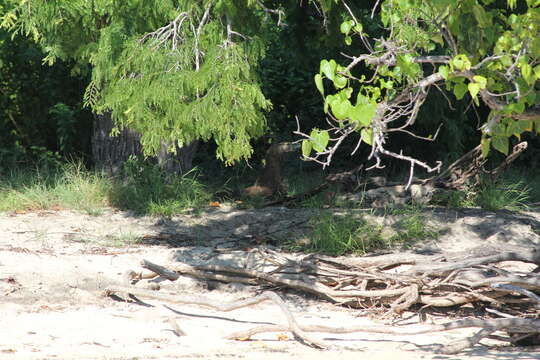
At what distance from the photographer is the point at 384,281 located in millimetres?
6516

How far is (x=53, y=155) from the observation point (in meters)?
11.4

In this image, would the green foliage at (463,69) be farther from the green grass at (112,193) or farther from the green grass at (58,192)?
the green grass at (58,192)

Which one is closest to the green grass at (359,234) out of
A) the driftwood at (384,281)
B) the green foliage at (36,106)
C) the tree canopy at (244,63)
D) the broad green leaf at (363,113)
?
the driftwood at (384,281)

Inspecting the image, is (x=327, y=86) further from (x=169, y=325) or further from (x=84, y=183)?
(x=169, y=325)

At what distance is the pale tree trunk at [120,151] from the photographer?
9820 millimetres

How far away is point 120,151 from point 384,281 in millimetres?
4508

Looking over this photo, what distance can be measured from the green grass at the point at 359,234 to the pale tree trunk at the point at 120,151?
2.44 meters

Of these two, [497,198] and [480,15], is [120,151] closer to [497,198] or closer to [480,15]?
[497,198]

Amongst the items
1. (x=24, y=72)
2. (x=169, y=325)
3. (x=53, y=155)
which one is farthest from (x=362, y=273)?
(x=24, y=72)

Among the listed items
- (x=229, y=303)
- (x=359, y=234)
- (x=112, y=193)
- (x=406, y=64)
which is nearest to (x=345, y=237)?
(x=359, y=234)

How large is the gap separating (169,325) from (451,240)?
3.29m

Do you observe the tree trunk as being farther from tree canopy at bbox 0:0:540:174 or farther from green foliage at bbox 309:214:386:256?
green foliage at bbox 309:214:386:256

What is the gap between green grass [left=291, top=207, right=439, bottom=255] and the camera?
7.55 metres

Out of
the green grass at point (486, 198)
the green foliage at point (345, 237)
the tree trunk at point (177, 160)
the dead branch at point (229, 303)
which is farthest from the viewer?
the tree trunk at point (177, 160)
